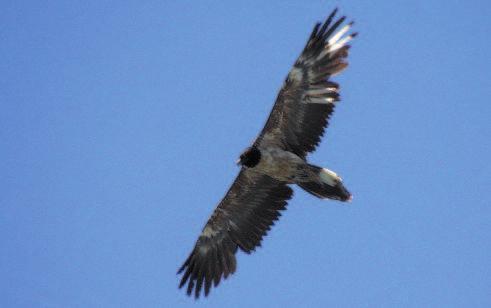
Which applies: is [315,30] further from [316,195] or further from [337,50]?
[316,195]

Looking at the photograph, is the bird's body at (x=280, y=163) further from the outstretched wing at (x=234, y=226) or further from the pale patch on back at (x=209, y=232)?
the pale patch on back at (x=209, y=232)

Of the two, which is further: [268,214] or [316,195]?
[268,214]

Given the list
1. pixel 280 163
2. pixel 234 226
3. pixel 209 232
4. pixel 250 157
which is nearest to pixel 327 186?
pixel 280 163

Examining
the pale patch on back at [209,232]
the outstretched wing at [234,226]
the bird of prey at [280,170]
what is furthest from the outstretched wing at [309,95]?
the pale patch on back at [209,232]

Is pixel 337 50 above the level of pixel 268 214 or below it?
above

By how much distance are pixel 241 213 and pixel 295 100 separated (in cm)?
250

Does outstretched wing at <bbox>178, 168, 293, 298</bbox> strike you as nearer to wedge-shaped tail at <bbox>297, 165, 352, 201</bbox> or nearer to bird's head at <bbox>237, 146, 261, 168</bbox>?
bird's head at <bbox>237, 146, 261, 168</bbox>

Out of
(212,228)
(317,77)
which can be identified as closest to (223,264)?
(212,228)

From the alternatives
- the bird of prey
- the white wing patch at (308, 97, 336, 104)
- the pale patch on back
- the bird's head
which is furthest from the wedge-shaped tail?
the pale patch on back

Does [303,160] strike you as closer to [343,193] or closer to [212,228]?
[343,193]

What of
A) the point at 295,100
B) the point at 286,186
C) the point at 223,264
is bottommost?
the point at 223,264

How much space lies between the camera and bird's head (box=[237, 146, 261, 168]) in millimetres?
13734

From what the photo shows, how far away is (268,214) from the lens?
14594mm

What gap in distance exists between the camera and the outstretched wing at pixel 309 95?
13.1 metres
